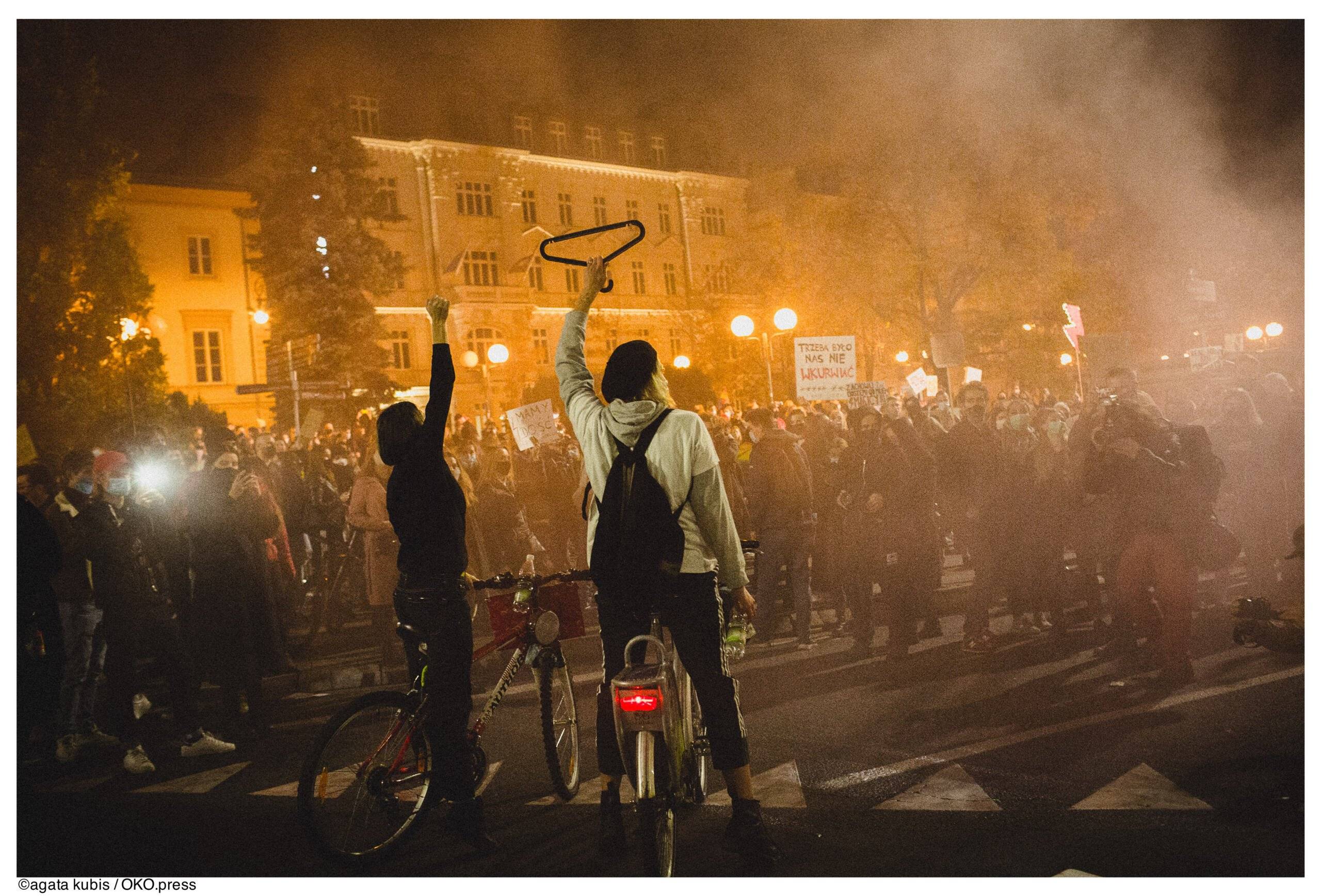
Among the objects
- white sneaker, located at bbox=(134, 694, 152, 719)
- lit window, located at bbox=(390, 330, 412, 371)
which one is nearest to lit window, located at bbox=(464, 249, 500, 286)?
lit window, located at bbox=(390, 330, 412, 371)

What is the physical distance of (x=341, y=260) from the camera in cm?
3170

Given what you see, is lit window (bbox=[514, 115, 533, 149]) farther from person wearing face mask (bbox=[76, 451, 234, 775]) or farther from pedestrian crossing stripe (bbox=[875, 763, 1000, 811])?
pedestrian crossing stripe (bbox=[875, 763, 1000, 811])

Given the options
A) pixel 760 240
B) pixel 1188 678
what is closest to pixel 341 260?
pixel 760 240

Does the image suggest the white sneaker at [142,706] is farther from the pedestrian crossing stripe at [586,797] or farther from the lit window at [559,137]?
the lit window at [559,137]

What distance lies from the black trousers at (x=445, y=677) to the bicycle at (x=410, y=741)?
5cm

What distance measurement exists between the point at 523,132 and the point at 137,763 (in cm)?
4112

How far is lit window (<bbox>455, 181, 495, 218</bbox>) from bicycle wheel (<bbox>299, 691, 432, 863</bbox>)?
37923mm

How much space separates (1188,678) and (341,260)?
97.3ft

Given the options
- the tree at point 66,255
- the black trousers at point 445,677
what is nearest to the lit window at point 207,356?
the tree at point 66,255

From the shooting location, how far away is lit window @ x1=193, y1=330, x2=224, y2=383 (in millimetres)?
38312

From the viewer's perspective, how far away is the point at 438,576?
414 cm

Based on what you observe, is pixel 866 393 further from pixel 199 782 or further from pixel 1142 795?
pixel 199 782

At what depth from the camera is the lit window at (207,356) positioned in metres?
38.3

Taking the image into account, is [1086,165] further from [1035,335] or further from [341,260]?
[341,260]
